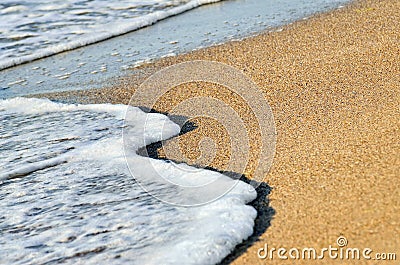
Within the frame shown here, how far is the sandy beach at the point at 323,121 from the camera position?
227 centimetres

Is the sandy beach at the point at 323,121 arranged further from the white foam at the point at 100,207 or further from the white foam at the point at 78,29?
the white foam at the point at 78,29

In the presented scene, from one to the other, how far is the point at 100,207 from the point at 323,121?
1274mm

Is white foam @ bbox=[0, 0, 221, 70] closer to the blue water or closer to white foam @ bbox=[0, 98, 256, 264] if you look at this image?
the blue water

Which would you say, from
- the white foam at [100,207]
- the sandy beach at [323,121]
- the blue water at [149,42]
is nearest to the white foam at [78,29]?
the blue water at [149,42]

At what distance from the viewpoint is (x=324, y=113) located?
331 centimetres

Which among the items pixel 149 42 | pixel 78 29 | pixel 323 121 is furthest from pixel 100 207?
pixel 78 29

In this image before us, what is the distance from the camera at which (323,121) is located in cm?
320

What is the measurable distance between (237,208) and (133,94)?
6.67ft

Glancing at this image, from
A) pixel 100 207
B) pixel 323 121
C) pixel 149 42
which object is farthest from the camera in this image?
pixel 149 42

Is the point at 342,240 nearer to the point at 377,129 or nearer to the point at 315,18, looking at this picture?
the point at 377,129

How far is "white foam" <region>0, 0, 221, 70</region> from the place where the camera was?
19.3 ft

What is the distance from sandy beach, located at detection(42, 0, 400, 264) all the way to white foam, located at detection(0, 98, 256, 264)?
0.15 m

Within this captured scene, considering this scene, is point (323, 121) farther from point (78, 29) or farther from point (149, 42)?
point (78, 29)

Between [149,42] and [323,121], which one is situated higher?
[149,42]
